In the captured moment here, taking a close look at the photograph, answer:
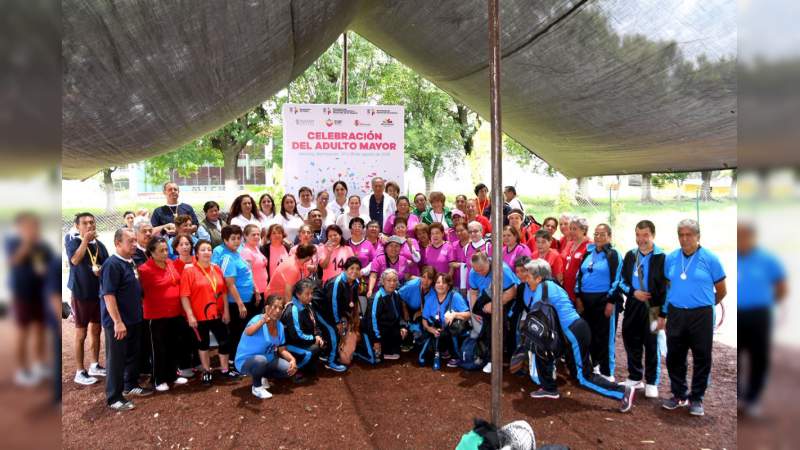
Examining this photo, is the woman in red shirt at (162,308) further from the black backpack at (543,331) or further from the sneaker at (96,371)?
the black backpack at (543,331)

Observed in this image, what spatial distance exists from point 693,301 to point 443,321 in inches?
89.0

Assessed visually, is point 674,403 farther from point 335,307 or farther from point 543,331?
point 335,307

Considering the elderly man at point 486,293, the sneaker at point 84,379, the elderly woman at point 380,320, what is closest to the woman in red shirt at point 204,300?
the sneaker at point 84,379

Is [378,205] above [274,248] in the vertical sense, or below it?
above

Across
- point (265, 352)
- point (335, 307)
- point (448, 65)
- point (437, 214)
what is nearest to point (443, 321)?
point (335, 307)

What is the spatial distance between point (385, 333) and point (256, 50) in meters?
3.26

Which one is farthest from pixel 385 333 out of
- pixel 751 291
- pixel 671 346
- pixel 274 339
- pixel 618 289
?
pixel 751 291

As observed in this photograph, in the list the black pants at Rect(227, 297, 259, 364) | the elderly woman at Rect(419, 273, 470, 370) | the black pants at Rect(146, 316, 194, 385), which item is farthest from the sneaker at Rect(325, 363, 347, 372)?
the black pants at Rect(146, 316, 194, 385)

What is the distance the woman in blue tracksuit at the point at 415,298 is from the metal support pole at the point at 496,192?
2.26 m

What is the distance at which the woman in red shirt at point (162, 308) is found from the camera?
4414mm

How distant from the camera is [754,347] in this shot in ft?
2.13

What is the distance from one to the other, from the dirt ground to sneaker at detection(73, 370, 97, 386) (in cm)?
7

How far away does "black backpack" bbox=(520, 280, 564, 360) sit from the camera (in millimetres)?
4234

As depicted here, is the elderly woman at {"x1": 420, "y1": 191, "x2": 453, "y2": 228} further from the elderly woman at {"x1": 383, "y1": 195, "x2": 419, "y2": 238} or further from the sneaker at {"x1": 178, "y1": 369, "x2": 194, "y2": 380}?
the sneaker at {"x1": 178, "y1": 369, "x2": 194, "y2": 380}
